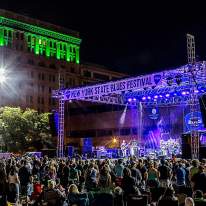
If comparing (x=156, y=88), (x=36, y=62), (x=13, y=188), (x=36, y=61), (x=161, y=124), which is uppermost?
(x=36, y=61)

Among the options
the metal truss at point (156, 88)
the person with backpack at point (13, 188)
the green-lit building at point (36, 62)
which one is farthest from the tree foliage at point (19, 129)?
the person with backpack at point (13, 188)

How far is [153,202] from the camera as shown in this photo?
1230 cm

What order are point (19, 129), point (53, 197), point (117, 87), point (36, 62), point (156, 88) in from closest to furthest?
point (53, 197) → point (117, 87) → point (156, 88) → point (19, 129) → point (36, 62)

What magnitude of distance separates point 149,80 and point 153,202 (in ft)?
57.9

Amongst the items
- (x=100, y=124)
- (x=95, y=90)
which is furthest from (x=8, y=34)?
(x=95, y=90)

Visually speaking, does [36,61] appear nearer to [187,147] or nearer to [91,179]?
[187,147]

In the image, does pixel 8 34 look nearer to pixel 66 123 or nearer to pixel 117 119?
pixel 66 123

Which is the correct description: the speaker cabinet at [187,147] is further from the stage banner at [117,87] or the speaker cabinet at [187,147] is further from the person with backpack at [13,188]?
the person with backpack at [13,188]

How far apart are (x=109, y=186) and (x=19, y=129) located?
51.0m

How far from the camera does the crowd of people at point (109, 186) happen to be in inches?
422

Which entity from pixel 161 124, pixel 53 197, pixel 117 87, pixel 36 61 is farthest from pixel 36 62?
pixel 53 197

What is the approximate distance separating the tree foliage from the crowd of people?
142 feet

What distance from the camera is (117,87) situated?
1248 inches

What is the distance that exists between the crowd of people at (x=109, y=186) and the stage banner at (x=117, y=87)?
34.5ft
